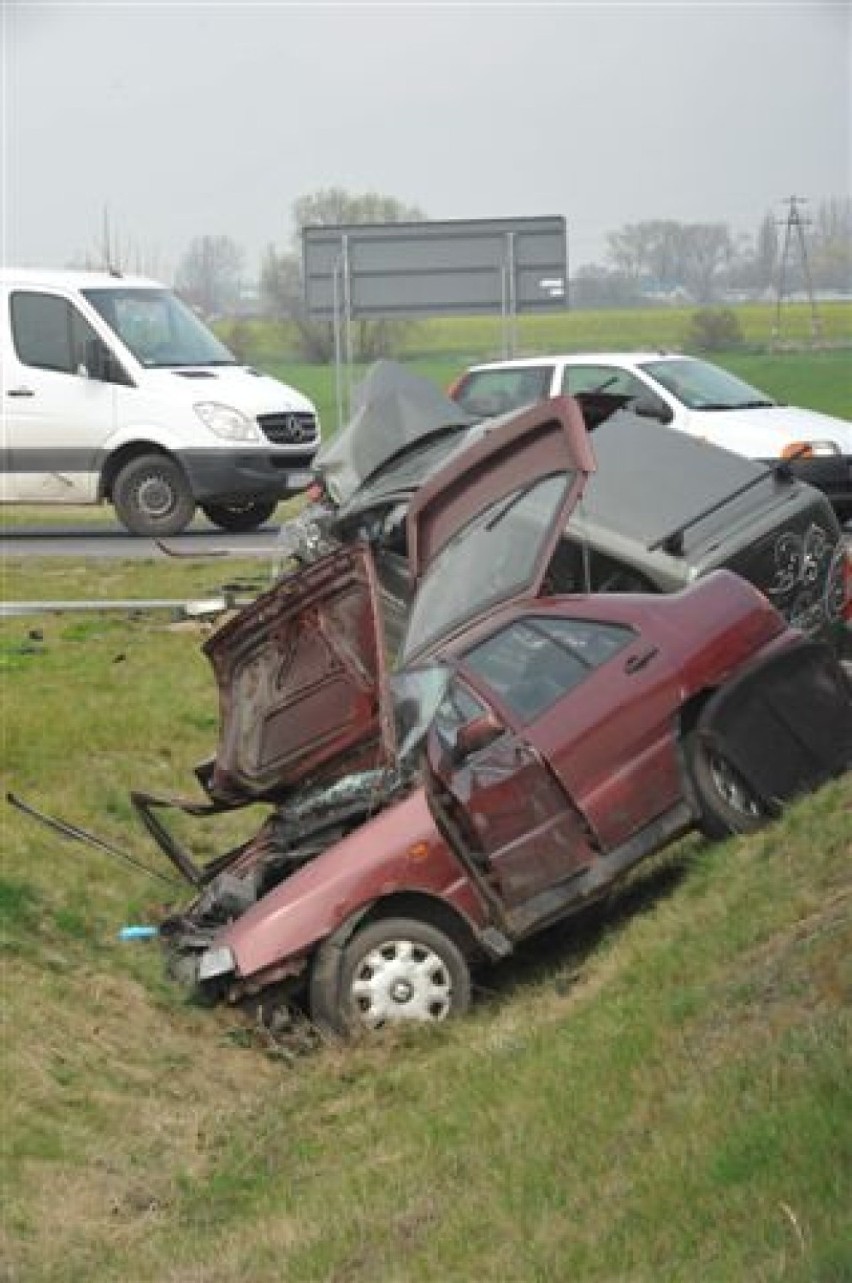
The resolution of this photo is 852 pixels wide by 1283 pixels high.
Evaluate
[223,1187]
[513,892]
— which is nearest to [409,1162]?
[223,1187]

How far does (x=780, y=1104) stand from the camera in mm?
6148

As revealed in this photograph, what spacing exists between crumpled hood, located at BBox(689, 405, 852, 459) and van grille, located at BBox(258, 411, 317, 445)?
3914mm

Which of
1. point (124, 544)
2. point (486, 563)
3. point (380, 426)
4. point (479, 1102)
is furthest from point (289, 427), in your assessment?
point (479, 1102)

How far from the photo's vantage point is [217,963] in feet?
33.5

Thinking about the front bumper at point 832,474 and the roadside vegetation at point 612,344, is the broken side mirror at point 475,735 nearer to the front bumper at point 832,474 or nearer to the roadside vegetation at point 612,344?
the front bumper at point 832,474

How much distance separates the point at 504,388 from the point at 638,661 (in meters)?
12.0

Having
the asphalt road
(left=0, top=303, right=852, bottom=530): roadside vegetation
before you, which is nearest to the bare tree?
(left=0, top=303, right=852, bottom=530): roadside vegetation

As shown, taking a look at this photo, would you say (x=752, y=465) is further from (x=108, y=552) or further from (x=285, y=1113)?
(x=108, y=552)

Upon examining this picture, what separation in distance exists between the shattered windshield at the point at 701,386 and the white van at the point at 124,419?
130 inches

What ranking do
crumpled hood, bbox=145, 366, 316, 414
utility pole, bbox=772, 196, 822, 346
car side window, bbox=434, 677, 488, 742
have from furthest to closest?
utility pole, bbox=772, 196, 822, 346, crumpled hood, bbox=145, 366, 316, 414, car side window, bbox=434, 677, 488, 742

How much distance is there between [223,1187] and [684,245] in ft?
191

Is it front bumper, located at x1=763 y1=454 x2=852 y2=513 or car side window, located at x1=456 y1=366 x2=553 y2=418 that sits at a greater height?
car side window, located at x1=456 y1=366 x2=553 y2=418

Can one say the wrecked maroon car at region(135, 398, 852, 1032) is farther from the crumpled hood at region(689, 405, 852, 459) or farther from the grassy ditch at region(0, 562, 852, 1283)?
the crumpled hood at region(689, 405, 852, 459)

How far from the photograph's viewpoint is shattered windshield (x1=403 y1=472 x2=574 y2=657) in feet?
36.6
